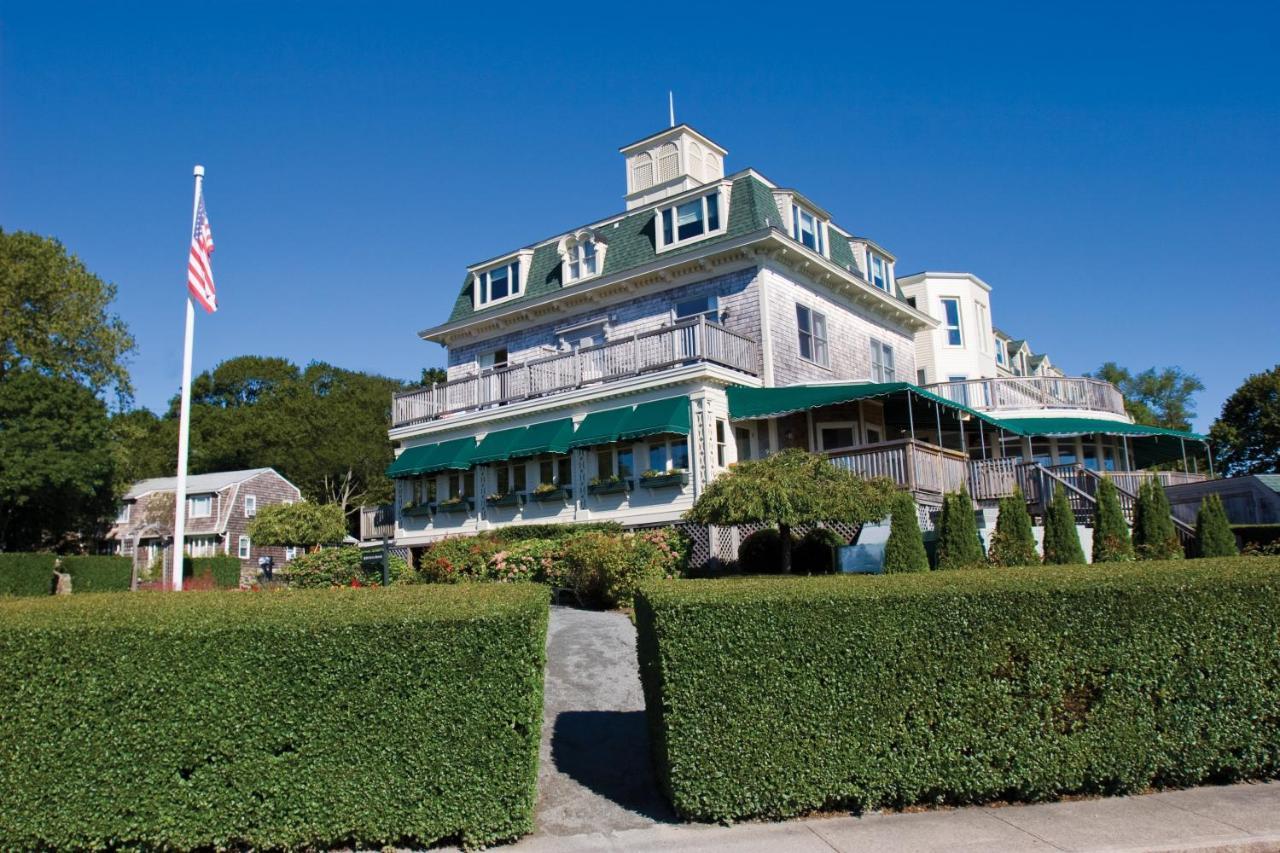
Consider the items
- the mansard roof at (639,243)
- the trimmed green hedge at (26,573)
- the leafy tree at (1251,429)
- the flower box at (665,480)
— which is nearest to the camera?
the flower box at (665,480)

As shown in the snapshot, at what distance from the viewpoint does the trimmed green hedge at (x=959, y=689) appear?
23.5 feet

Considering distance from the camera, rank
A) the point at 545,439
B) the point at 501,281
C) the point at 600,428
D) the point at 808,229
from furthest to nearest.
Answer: the point at 501,281, the point at 808,229, the point at 545,439, the point at 600,428

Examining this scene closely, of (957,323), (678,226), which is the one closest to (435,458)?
(678,226)

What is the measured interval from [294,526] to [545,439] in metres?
9.60

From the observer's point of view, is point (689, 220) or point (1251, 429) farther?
point (1251, 429)

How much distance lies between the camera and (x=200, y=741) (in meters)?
6.62

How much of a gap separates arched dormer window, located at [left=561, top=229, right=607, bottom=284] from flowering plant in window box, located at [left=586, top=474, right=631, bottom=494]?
7036mm

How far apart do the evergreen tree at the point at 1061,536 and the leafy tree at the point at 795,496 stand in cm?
269

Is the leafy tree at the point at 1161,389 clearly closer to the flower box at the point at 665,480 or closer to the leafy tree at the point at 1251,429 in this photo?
the leafy tree at the point at 1251,429

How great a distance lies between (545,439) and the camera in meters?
23.6

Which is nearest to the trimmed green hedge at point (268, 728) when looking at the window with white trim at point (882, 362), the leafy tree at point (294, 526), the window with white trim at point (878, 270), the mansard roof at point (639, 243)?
the mansard roof at point (639, 243)

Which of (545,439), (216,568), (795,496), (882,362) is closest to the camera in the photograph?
(795,496)

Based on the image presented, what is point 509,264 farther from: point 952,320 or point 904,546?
point 904,546

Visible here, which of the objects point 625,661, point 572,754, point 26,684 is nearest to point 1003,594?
point 572,754
